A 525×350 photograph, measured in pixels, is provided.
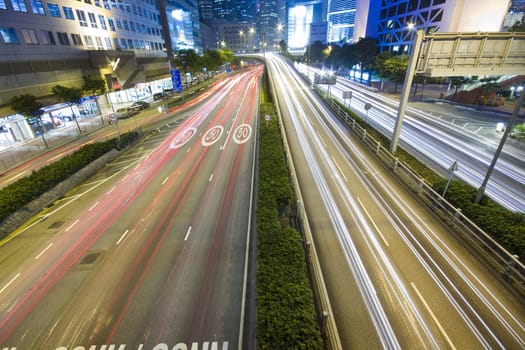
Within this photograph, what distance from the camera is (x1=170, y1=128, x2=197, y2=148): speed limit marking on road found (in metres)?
28.4

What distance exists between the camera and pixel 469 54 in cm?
1723

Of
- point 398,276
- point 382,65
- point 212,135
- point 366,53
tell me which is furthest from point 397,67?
point 398,276

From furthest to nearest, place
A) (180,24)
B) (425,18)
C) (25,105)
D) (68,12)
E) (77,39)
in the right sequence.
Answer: (180,24), (425,18), (77,39), (68,12), (25,105)

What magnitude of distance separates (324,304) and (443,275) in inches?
230

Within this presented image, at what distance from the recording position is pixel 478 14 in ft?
162

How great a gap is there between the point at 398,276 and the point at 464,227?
497 cm

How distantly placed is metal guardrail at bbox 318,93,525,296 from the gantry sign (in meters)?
7.07

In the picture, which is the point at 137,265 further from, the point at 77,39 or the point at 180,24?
the point at 180,24

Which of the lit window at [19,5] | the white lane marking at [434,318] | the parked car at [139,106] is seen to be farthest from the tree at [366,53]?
the lit window at [19,5]

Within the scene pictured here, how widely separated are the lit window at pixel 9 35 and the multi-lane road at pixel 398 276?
40.6 metres

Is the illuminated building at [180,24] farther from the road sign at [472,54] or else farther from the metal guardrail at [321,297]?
the metal guardrail at [321,297]

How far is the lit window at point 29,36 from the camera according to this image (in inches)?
1222

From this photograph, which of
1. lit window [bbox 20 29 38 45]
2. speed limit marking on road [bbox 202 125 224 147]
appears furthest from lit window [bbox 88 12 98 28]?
speed limit marking on road [bbox 202 125 224 147]

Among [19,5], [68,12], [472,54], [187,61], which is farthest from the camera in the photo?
[187,61]
